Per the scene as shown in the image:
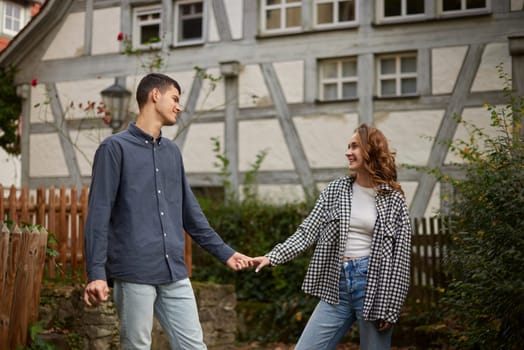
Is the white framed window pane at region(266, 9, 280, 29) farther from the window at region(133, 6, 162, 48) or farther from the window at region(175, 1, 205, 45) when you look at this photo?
the window at region(133, 6, 162, 48)

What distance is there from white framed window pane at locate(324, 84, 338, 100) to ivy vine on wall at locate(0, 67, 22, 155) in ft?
21.3

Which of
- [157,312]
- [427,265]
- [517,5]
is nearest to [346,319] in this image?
[157,312]

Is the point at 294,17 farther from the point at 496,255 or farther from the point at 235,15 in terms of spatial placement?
the point at 496,255

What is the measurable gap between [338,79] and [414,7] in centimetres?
166

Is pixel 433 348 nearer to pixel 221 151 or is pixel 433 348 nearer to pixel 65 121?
pixel 221 151

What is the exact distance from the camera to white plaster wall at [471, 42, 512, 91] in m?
→ 12.4

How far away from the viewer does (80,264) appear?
8.61 metres

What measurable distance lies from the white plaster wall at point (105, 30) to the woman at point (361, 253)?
11696 mm

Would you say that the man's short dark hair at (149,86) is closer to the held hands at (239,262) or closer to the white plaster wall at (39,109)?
the held hands at (239,262)

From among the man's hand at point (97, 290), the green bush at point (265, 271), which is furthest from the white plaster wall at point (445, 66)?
the man's hand at point (97, 290)

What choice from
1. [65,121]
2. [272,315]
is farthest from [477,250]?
[65,121]

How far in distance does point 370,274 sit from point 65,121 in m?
12.6

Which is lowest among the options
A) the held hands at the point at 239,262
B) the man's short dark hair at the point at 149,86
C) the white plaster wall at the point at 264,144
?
the held hands at the point at 239,262

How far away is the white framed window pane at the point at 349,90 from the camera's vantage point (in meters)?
13.8
